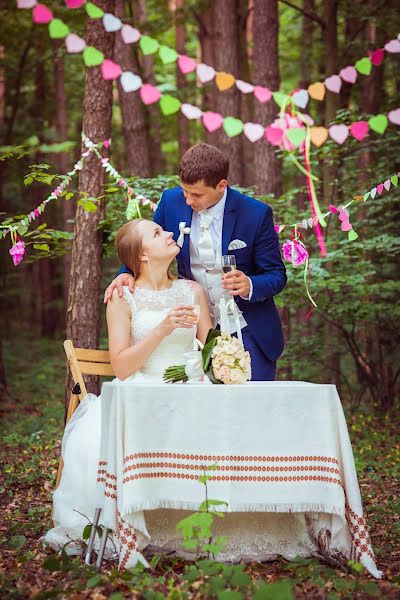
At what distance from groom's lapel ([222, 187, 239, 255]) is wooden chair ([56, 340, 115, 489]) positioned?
2.96 ft

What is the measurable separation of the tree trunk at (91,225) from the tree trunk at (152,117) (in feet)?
24.3

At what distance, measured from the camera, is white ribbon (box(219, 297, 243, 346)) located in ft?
11.2

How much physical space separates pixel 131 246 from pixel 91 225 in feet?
6.09

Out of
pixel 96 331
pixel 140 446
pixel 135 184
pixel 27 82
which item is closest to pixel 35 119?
pixel 27 82

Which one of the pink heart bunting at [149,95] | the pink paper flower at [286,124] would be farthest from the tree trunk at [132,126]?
the pink heart bunting at [149,95]

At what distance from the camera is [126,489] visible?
301 centimetres

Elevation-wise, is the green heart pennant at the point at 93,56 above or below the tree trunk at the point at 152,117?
below

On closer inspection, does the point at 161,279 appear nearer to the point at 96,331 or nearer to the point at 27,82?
the point at 96,331

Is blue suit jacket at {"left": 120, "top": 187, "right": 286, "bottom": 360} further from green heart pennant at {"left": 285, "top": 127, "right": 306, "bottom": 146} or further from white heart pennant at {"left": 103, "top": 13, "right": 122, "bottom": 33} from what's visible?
white heart pennant at {"left": 103, "top": 13, "right": 122, "bottom": 33}

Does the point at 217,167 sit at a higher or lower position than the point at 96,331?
higher

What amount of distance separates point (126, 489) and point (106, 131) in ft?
11.3

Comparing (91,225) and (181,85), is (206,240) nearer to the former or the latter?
(91,225)

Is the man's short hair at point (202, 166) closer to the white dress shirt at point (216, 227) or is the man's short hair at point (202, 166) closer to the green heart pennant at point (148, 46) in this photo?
the white dress shirt at point (216, 227)

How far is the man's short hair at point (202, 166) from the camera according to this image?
12.0ft
